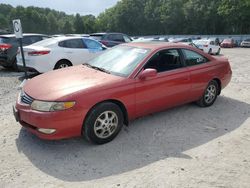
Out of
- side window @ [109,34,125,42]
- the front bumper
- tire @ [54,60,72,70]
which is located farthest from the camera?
side window @ [109,34,125,42]

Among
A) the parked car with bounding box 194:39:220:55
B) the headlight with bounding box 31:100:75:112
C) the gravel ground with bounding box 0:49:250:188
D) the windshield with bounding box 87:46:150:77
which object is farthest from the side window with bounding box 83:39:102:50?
the parked car with bounding box 194:39:220:55

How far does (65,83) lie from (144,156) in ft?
5.43

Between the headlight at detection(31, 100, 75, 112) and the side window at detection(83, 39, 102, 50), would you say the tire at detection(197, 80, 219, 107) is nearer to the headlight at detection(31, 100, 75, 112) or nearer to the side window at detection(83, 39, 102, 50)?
the headlight at detection(31, 100, 75, 112)

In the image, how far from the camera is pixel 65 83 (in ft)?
14.4

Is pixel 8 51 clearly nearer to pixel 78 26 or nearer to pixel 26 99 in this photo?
pixel 26 99

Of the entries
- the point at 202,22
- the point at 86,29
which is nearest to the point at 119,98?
the point at 202,22

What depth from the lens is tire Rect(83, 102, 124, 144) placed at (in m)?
4.10

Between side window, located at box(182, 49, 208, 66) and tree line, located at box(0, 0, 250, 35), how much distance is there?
52650 millimetres

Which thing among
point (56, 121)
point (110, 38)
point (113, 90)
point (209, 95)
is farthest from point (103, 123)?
point (110, 38)

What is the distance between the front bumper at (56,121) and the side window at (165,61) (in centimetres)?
158

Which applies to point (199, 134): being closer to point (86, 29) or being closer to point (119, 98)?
point (119, 98)

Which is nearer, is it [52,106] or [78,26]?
[52,106]

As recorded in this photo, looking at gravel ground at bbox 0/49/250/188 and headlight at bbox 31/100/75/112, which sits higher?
headlight at bbox 31/100/75/112

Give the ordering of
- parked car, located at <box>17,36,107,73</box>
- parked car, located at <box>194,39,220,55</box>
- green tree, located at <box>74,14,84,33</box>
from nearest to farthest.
Result: parked car, located at <box>17,36,107,73</box>
parked car, located at <box>194,39,220,55</box>
green tree, located at <box>74,14,84,33</box>
